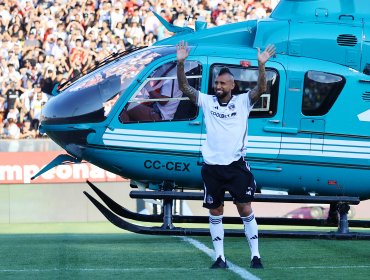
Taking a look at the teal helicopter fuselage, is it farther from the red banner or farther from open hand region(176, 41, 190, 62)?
the red banner

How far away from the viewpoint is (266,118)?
12688 mm

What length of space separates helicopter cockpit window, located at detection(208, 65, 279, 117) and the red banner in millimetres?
8392

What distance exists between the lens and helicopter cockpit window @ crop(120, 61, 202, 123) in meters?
12.7

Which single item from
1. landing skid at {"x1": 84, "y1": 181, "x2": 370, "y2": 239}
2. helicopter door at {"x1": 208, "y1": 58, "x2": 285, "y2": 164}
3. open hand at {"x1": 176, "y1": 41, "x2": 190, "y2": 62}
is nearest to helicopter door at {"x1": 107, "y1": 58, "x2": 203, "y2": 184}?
helicopter door at {"x1": 208, "y1": 58, "x2": 285, "y2": 164}

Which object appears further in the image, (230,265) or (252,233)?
(230,265)

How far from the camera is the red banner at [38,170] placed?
20797mm

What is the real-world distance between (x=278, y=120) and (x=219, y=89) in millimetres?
2667

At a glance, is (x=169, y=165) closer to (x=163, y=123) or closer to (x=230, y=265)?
(x=163, y=123)

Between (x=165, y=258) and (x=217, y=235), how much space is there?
46.1 inches

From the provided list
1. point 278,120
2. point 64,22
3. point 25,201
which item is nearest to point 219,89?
point 278,120

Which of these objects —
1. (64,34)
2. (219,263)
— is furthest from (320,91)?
(64,34)

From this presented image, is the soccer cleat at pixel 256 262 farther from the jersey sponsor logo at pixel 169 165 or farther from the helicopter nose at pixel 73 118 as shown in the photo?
the helicopter nose at pixel 73 118

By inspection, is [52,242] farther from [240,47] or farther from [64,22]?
[64,22]

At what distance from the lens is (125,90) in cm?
1284
